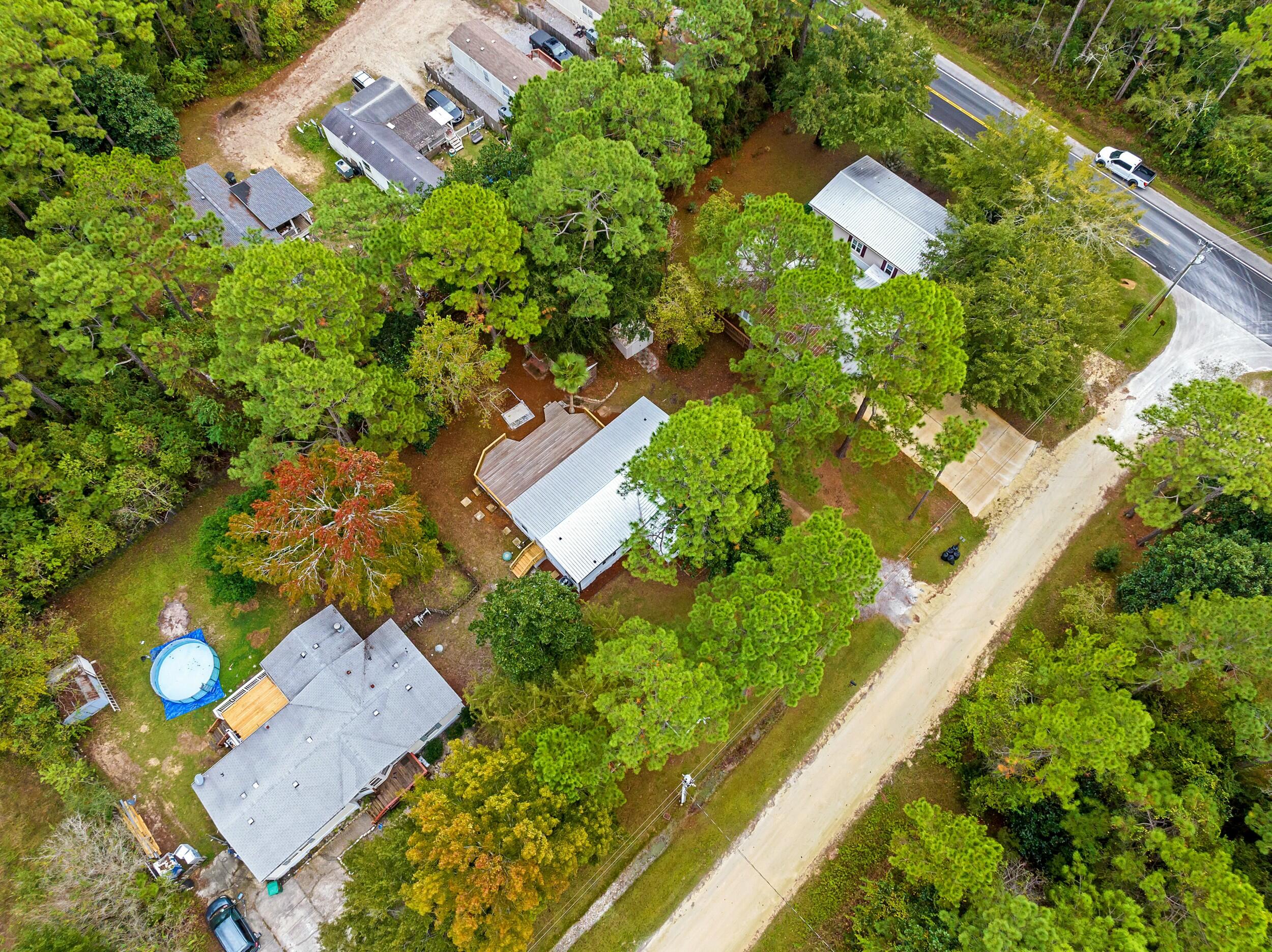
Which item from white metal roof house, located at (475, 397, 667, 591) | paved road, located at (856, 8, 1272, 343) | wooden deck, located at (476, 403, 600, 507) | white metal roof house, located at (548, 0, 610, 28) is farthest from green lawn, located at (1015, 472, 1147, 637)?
white metal roof house, located at (548, 0, 610, 28)

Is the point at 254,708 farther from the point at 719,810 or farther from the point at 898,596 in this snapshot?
the point at 898,596

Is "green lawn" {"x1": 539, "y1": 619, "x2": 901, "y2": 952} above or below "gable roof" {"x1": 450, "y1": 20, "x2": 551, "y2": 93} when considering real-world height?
below

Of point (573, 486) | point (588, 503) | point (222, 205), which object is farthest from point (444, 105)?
point (588, 503)

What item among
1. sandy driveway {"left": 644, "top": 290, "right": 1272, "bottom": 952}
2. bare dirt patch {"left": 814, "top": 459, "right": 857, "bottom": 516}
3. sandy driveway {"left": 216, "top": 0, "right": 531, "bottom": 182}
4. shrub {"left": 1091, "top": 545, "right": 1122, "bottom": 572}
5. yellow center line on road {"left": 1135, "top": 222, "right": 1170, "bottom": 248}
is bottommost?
shrub {"left": 1091, "top": 545, "right": 1122, "bottom": 572}

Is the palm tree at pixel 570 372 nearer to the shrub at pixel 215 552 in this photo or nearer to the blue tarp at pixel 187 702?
the shrub at pixel 215 552

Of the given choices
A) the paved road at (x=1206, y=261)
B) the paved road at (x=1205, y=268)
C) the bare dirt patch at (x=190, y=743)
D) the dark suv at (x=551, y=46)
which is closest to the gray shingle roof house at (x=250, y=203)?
the dark suv at (x=551, y=46)

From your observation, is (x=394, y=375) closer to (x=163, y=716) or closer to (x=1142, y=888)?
(x=163, y=716)

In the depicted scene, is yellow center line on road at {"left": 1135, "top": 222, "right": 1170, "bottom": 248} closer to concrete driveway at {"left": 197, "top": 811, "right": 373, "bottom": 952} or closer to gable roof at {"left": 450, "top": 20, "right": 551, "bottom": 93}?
gable roof at {"left": 450, "top": 20, "right": 551, "bottom": 93}
